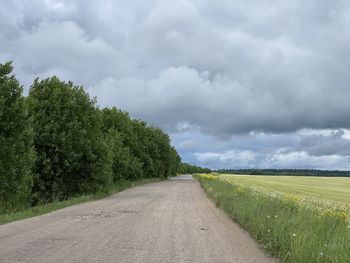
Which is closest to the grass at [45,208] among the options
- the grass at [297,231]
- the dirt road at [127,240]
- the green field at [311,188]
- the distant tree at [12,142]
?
the dirt road at [127,240]

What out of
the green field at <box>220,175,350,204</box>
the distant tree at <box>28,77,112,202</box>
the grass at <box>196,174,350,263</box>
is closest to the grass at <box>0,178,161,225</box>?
the distant tree at <box>28,77,112,202</box>

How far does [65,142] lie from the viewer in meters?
32.9

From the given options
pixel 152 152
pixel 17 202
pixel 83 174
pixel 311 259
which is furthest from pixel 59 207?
pixel 152 152

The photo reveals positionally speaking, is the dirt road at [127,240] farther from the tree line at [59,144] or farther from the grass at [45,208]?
the tree line at [59,144]

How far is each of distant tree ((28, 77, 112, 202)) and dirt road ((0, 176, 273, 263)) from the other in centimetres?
1302

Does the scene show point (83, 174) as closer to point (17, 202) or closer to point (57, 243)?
point (17, 202)

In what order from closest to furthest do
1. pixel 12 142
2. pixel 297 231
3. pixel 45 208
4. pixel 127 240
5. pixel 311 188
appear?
pixel 297 231, pixel 127 240, pixel 12 142, pixel 45 208, pixel 311 188

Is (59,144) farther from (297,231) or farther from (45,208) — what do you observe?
(297,231)

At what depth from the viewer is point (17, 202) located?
2392cm

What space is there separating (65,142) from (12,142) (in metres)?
10.4

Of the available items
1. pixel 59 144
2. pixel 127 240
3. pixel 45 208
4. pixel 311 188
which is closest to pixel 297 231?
pixel 127 240

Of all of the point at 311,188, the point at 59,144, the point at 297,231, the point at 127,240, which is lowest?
the point at 127,240

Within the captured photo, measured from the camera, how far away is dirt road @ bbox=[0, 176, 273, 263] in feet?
35.0

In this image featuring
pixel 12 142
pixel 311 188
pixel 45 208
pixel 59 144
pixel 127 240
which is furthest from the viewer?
pixel 311 188
